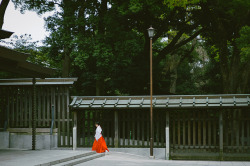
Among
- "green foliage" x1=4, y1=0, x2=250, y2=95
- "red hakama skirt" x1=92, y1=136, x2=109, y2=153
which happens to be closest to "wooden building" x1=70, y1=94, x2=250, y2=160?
"red hakama skirt" x1=92, y1=136, x2=109, y2=153

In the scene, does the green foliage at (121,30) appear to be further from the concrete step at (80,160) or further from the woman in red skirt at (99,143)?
the concrete step at (80,160)

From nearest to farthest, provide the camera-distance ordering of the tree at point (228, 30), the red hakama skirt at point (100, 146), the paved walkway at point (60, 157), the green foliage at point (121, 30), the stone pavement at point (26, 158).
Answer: the stone pavement at point (26, 158) → the paved walkway at point (60, 157) → the red hakama skirt at point (100, 146) → the tree at point (228, 30) → the green foliage at point (121, 30)

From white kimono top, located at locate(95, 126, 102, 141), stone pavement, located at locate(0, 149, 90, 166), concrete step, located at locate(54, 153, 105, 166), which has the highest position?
white kimono top, located at locate(95, 126, 102, 141)

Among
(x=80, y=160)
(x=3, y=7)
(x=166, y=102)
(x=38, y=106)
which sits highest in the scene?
(x=3, y=7)

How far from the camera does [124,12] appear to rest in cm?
2444

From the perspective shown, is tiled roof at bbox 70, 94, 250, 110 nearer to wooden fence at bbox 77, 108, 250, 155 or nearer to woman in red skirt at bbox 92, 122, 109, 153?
wooden fence at bbox 77, 108, 250, 155

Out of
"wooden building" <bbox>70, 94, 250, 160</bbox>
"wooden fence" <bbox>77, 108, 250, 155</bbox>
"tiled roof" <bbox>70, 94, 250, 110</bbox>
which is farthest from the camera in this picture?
"wooden fence" <bbox>77, 108, 250, 155</bbox>

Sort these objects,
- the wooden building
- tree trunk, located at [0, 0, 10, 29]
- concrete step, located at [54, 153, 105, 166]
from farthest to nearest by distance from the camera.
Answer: tree trunk, located at [0, 0, 10, 29], the wooden building, concrete step, located at [54, 153, 105, 166]

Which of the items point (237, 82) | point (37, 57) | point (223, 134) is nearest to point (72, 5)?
point (37, 57)

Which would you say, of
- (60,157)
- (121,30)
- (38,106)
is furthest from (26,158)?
(121,30)

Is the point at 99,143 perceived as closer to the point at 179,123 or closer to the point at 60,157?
the point at 179,123

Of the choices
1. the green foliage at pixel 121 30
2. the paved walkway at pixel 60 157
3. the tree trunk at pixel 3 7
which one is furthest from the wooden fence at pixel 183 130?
the tree trunk at pixel 3 7

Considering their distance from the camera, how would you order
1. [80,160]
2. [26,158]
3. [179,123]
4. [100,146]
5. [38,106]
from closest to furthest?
[26,158], [80,160], [100,146], [179,123], [38,106]

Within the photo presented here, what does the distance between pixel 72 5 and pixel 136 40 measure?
546cm
